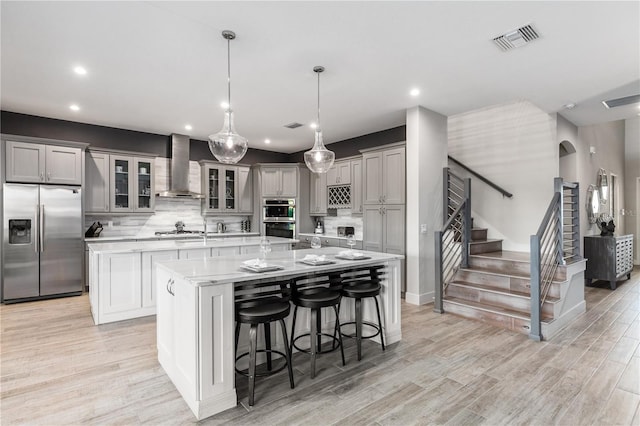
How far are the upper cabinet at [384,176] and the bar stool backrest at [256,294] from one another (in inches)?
117

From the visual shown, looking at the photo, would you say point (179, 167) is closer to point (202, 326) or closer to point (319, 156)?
point (319, 156)

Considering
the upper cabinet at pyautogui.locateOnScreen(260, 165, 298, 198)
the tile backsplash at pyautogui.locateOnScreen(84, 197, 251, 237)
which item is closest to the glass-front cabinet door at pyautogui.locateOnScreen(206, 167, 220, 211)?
the tile backsplash at pyautogui.locateOnScreen(84, 197, 251, 237)

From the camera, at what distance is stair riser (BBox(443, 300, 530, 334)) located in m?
3.70

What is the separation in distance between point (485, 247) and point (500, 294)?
1.41 metres

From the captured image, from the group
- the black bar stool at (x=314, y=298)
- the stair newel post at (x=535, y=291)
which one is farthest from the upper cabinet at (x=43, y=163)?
the stair newel post at (x=535, y=291)

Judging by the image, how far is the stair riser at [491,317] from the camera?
3.70m

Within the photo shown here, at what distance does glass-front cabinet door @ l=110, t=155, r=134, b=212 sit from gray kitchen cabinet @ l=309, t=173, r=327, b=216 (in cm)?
350

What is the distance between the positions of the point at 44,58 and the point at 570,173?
25.6ft

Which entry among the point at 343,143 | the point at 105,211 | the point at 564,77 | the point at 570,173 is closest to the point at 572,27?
the point at 564,77

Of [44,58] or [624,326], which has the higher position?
[44,58]

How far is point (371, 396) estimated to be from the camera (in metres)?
2.41

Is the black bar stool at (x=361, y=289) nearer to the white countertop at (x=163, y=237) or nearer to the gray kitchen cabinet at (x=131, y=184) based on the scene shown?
the white countertop at (x=163, y=237)

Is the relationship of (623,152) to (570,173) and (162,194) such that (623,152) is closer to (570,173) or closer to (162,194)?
(570,173)

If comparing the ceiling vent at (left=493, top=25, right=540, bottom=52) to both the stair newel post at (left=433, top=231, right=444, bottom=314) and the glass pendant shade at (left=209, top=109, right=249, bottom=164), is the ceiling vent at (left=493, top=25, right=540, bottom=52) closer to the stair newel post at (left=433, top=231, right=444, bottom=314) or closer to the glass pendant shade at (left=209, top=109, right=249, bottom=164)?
the stair newel post at (left=433, top=231, right=444, bottom=314)
